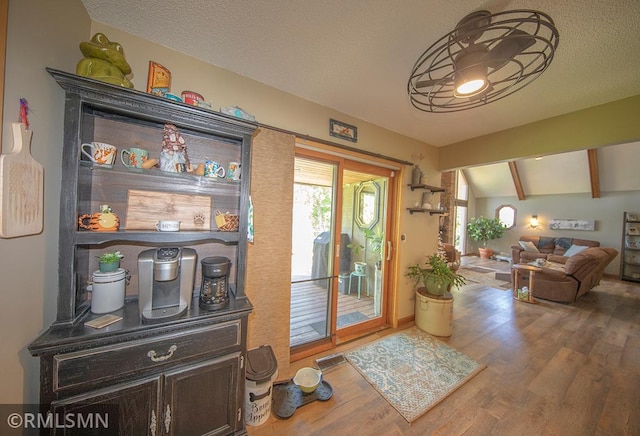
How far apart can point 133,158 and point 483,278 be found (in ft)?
23.2

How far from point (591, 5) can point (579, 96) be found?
115cm

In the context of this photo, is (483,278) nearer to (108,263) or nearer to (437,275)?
(437,275)

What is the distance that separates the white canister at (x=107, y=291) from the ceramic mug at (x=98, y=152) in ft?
2.04

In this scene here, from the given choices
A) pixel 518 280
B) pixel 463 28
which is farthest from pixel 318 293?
pixel 518 280

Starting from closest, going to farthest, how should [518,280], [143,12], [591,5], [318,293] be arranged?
1. [591,5]
2. [143,12]
3. [318,293]
4. [518,280]

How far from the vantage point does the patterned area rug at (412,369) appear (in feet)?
Result: 5.71

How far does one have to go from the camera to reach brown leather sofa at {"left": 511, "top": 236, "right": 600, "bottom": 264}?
19.4 feet

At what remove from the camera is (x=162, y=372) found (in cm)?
113

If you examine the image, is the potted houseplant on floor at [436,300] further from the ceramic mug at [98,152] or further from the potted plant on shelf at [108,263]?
the ceramic mug at [98,152]

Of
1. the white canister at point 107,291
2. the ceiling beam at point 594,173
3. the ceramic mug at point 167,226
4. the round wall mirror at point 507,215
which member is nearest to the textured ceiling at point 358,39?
the ceramic mug at point 167,226

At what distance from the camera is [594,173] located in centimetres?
612

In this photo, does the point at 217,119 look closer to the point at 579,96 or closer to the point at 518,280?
the point at 579,96

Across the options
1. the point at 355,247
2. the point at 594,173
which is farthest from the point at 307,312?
the point at 594,173

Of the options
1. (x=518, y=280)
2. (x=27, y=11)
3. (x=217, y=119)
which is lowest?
(x=518, y=280)
